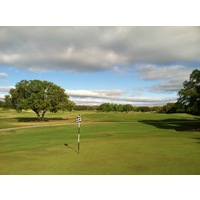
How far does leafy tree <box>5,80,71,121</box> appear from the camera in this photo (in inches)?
2223

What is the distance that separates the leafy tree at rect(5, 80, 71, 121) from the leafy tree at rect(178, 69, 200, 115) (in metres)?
29.2

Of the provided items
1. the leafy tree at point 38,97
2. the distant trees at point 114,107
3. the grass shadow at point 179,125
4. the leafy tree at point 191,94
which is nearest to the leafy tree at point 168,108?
the distant trees at point 114,107

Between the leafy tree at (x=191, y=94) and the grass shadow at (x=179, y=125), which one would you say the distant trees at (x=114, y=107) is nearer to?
the grass shadow at (x=179, y=125)

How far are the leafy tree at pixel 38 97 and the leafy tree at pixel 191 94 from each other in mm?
29177

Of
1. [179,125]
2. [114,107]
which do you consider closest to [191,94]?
[179,125]

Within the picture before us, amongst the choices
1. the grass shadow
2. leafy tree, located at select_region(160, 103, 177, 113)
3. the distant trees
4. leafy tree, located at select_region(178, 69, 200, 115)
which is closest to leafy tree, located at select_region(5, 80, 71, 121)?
the grass shadow

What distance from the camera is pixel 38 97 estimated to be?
57156mm

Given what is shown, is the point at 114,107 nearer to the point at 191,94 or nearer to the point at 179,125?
the point at 179,125

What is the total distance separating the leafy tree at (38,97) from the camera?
5647 cm

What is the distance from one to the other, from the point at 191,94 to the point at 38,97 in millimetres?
35239

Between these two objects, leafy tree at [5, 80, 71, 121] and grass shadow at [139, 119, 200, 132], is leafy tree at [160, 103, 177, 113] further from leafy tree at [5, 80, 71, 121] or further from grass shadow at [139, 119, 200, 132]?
leafy tree at [5, 80, 71, 121]
